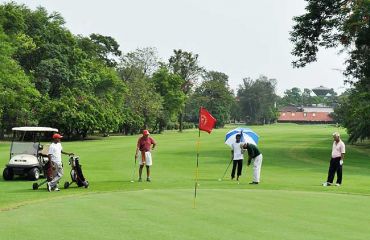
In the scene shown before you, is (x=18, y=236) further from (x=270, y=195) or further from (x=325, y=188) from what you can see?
(x=325, y=188)

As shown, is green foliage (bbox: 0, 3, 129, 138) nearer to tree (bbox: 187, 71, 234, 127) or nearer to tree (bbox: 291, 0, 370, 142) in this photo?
tree (bbox: 291, 0, 370, 142)

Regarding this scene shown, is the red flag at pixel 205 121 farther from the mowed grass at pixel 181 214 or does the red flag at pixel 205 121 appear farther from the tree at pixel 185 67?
the tree at pixel 185 67

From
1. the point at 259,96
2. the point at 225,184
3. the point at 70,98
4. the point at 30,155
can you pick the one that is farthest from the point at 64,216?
the point at 259,96

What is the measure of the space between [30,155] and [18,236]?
13.5 meters

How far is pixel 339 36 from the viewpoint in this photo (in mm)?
43250

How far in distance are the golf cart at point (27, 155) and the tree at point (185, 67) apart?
9806 centimetres

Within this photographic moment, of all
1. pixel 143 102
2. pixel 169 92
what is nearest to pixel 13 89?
pixel 143 102

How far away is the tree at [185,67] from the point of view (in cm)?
12269

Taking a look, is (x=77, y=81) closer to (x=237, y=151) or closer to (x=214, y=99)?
(x=237, y=151)

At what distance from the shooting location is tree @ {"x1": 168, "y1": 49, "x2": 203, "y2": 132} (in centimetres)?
12269

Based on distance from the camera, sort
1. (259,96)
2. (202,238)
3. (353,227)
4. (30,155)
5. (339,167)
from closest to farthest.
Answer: (202,238) < (353,227) < (339,167) < (30,155) < (259,96)

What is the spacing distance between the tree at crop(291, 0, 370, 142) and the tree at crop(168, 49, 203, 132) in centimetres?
7543

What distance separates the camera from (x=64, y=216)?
1136 cm

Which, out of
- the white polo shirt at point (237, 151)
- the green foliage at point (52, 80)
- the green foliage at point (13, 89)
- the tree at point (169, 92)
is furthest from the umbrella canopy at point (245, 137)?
the tree at point (169, 92)
